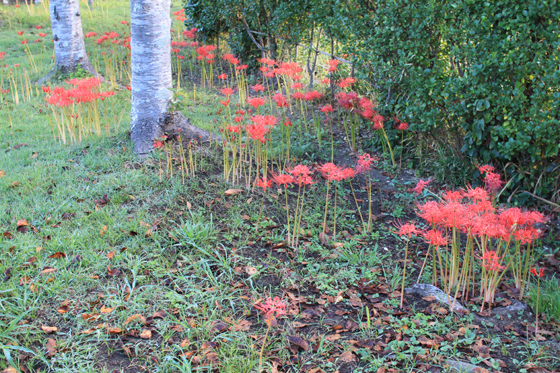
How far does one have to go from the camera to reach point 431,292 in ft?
9.67

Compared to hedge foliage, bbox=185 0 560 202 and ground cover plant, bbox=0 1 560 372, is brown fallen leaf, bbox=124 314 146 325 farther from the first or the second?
hedge foliage, bbox=185 0 560 202

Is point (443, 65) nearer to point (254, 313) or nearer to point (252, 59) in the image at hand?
point (254, 313)

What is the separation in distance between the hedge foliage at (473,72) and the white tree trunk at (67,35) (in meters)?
5.11

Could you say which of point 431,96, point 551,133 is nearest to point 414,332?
point 551,133

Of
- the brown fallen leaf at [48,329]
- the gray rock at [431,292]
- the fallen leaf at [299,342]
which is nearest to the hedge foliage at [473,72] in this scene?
the gray rock at [431,292]

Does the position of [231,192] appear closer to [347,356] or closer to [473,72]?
[347,356]

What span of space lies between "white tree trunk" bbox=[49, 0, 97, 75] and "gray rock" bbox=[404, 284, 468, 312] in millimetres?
7400

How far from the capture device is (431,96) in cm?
417

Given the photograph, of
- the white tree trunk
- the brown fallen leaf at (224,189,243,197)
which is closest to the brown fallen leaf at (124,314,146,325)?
the brown fallen leaf at (224,189,243,197)

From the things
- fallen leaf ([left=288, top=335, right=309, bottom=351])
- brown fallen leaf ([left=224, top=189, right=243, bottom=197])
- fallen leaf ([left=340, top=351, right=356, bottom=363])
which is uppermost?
brown fallen leaf ([left=224, top=189, right=243, bottom=197])

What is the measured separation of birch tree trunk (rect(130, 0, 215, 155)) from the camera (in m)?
4.67

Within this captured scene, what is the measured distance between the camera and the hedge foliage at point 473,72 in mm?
3322

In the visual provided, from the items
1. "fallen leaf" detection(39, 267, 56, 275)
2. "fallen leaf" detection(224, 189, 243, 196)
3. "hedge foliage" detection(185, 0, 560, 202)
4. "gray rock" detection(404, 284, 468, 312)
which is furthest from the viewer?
"fallen leaf" detection(224, 189, 243, 196)

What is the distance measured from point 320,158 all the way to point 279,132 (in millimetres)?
1124
